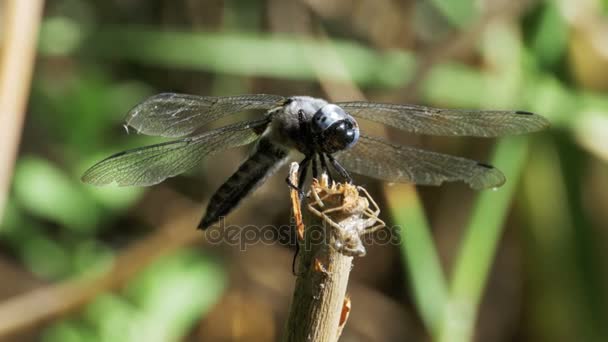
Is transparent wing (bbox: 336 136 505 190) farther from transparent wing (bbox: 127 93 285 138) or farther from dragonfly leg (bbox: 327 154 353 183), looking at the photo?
transparent wing (bbox: 127 93 285 138)

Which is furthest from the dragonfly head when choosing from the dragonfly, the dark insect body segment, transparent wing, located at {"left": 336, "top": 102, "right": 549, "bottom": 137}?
the dark insect body segment

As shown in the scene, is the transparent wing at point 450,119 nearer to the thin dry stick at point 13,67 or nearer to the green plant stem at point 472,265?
the green plant stem at point 472,265

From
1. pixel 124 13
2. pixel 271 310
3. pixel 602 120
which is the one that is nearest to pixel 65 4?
pixel 124 13

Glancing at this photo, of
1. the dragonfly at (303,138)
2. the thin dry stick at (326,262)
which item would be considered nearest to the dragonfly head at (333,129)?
the dragonfly at (303,138)

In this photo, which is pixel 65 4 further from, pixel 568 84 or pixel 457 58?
pixel 568 84

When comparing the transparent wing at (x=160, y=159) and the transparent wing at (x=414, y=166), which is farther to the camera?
the transparent wing at (x=414, y=166)

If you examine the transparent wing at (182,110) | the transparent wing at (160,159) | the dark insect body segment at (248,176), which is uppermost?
the transparent wing at (182,110)
